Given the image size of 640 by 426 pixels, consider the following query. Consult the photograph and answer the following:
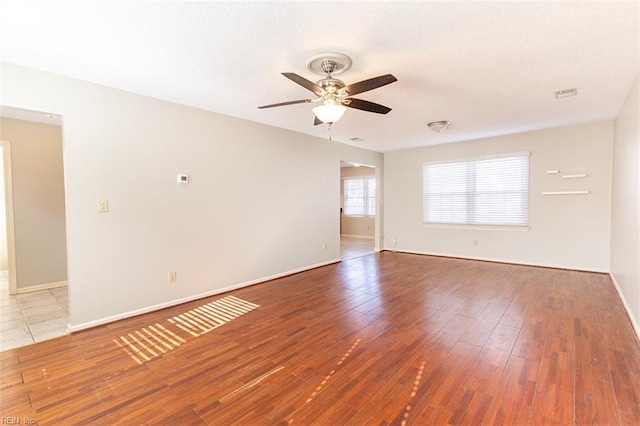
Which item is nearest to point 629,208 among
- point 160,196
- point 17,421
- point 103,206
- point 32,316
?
point 160,196

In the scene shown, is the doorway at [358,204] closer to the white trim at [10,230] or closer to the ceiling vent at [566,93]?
the ceiling vent at [566,93]

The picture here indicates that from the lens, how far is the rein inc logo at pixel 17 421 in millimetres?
1659

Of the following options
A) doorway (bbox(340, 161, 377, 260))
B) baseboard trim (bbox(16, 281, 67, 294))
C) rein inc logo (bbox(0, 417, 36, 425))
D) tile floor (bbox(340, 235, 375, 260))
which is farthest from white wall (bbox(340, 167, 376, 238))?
rein inc logo (bbox(0, 417, 36, 425))

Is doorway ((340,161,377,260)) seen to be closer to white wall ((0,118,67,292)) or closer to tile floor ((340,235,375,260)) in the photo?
tile floor ((340,235,375,260))

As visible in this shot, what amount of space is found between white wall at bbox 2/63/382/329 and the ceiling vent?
11.8ft

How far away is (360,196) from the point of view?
32.3ft

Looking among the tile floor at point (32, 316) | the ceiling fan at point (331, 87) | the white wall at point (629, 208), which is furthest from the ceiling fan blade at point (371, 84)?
the tile floor at point (32, 316)

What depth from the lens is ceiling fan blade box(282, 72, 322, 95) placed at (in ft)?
6.87

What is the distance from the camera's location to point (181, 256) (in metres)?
3.59

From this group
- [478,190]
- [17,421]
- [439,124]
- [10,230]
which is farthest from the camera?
[478,190]

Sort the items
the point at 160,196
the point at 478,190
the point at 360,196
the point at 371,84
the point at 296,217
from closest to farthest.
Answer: the point at 371,84, the point at 160,196, the point at 296,217, the point at 478,190, the point at 360,196

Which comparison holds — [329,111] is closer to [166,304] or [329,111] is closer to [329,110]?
[329,110]

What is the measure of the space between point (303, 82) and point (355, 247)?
20.0 ft

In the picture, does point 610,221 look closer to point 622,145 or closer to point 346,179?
point 622,145
